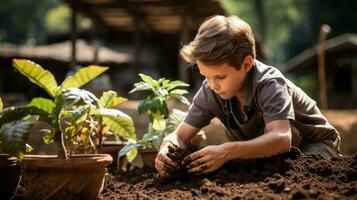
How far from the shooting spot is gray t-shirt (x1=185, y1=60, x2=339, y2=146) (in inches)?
104

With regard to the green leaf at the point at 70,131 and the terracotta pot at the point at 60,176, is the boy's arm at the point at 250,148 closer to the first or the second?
the terracotta pot at the point at 60,176

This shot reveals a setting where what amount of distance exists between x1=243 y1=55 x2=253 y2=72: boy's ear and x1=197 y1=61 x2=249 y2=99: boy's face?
0.04 ft

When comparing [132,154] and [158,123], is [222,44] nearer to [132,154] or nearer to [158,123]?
[158,123]

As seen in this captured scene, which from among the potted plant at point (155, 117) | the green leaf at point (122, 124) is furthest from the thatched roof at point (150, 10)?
the green leaf at point (122, 124)

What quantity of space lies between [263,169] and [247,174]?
0.09 metres

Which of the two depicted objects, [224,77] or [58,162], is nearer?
[58,162]

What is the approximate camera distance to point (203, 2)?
1115cm

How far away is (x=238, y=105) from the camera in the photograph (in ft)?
9.65

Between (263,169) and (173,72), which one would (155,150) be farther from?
(173,72)

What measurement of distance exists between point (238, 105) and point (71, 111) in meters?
0.92

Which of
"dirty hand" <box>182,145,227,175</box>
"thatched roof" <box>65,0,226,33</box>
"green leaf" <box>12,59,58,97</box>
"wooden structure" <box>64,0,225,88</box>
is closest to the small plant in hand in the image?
"dirty hand" <box>182,145,227,175</box>

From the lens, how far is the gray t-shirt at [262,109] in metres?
2.63

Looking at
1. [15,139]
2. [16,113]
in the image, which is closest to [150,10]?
[16,113]

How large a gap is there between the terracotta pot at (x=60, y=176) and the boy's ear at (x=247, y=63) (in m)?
0.85
